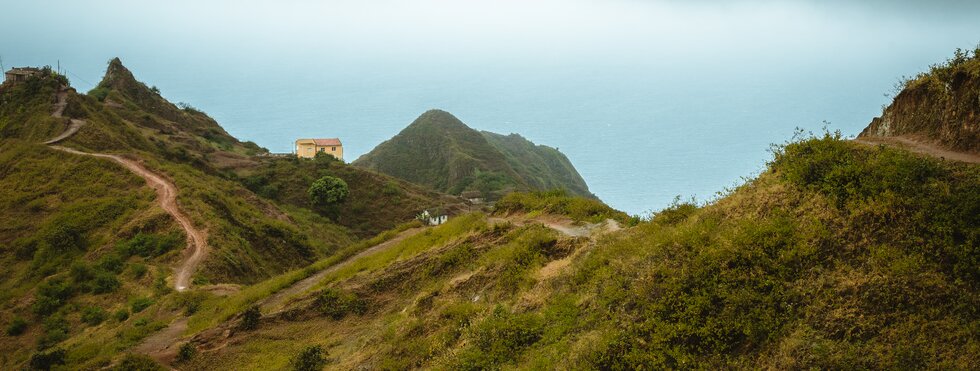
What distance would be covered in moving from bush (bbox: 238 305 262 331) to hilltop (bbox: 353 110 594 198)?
68.5 m

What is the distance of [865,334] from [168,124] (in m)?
78.2

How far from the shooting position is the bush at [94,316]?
24.4 m

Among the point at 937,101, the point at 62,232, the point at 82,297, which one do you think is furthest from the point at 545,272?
the point at 62,232

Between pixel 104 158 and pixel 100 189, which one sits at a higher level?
pixel 104 158

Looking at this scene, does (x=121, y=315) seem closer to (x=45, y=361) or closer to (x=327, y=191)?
(x=45, y=361)

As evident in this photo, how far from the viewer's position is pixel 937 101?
1033 centimetres

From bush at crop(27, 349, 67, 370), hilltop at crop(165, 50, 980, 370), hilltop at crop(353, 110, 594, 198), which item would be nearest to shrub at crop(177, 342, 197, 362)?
hilltop at crop(165, 50, 980, 370)

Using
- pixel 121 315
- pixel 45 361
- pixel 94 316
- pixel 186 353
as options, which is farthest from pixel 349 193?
pixel 186 353

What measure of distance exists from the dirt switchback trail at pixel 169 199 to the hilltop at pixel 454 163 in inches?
2004

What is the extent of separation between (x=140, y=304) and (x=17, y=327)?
6.30 meters

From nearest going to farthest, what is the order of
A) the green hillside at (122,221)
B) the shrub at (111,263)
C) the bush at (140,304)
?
the bush at (140,304) → the green hillside at (122,221) → the shrub at (111,263)

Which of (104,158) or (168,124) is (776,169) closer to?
(104,158)

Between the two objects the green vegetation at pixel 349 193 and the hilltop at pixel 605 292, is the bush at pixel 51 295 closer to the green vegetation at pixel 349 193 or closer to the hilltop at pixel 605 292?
the hilltop at pixel 605 292

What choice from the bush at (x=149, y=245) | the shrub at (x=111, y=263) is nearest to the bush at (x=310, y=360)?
the shrub at (x=111, y=263)
